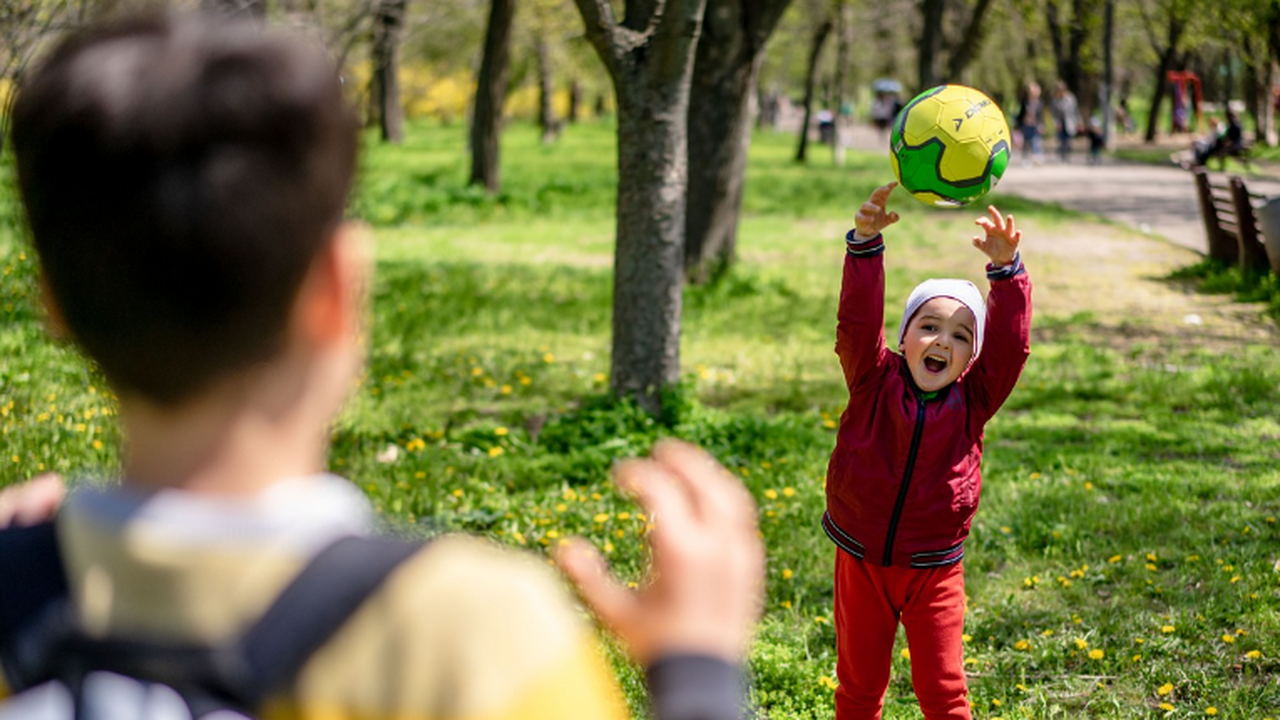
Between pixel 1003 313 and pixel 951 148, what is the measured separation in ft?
3.83

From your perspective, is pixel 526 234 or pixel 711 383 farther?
pixel 526 234

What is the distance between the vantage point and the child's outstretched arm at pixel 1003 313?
3.44 m

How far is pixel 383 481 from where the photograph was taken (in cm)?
→ 625

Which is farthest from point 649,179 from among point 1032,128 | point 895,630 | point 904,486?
point 1032,128

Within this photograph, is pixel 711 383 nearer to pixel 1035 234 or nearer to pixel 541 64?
pixel 1035 234

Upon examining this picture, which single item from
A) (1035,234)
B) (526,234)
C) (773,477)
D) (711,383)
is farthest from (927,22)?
(773,477)

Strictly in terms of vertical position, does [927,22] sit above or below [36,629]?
above

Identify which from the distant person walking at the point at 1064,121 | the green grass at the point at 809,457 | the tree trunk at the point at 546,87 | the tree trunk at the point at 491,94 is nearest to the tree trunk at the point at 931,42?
the distant person walking at the point at 1064,121

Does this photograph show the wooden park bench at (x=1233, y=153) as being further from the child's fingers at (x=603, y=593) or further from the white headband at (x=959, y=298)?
the child's fingers at (x=603, y=593)

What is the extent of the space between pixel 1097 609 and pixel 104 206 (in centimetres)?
456

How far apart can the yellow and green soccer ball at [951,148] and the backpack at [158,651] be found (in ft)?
12.1

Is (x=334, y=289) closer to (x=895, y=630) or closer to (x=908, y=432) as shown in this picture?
(x=908, y=432)

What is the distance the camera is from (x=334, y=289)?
3.58ft

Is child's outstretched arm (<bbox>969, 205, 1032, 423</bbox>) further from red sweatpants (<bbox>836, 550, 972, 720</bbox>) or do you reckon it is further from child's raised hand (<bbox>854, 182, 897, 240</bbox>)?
red sweatpants (<bbox>836, 550, 972, 720</bbox>)
